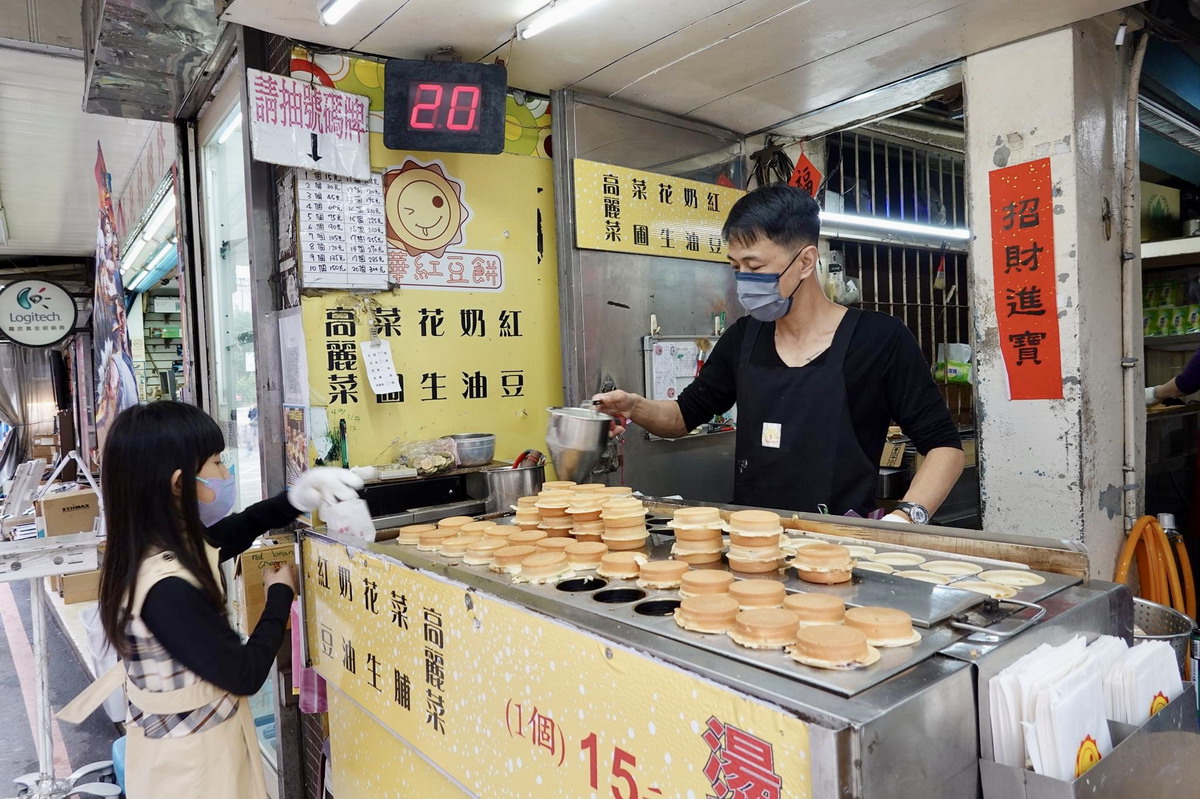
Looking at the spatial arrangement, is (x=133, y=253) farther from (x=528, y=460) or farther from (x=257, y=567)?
(x=528, y=460)

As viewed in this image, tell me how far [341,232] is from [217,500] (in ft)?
4.61

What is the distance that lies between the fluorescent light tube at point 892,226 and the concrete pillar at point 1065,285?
6.61 ft

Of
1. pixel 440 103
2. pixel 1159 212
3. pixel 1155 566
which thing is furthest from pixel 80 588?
pixel 1159 212

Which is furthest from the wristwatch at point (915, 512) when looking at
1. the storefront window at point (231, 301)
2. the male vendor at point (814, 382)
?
the storefront window at point (231, 301)

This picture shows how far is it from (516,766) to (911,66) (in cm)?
363

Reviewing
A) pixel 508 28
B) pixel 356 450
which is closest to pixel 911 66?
pixel 508 28

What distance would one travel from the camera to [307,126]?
298 centimetres

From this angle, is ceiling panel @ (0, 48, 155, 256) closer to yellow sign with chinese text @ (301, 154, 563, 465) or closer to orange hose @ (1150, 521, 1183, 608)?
yellow sign with chinese text @ (301, 154, 563, 465)

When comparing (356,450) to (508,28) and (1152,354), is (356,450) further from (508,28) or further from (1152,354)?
(1152,354)

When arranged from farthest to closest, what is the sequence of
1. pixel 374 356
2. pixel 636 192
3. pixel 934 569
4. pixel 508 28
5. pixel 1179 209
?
pixel 1179 209
pixel 636 192
pixel 374 356
pixel 508 28
pixel 934 569

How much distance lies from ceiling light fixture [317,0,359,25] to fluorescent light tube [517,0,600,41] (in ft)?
2.20

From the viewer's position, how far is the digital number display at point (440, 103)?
306cm

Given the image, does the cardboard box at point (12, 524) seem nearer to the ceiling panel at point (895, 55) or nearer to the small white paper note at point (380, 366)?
the small white paper note at point (380, 366)

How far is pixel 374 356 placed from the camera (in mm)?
3174
